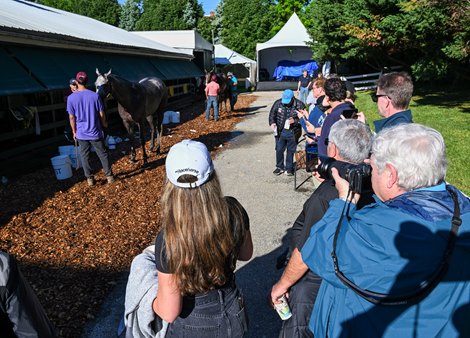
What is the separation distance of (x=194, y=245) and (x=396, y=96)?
2.44 meters

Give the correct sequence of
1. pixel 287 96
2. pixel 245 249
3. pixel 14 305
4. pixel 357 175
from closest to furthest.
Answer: pixel 14 305, pixel 357 175, pixel 245 249, pixel 287 96

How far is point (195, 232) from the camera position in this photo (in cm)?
175

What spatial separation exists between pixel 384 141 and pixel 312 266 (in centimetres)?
64

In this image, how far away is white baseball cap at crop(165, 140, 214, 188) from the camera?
5.71 feet

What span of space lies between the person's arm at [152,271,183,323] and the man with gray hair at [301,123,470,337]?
0.67 m

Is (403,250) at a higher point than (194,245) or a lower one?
higher

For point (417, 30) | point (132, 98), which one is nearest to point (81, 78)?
point (132, 98)

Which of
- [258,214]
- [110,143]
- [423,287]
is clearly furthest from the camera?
[110,143]

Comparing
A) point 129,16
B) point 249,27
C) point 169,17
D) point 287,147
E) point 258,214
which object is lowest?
point 258,214

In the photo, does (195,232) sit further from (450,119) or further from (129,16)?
(129,16)

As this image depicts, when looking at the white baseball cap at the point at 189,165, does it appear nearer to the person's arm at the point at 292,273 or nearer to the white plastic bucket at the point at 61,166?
the person's arm at the point at 292,273

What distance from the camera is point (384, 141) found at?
5.19 ft

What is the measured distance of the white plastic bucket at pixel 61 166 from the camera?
7.08m

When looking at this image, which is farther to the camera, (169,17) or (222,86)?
(169,17)
